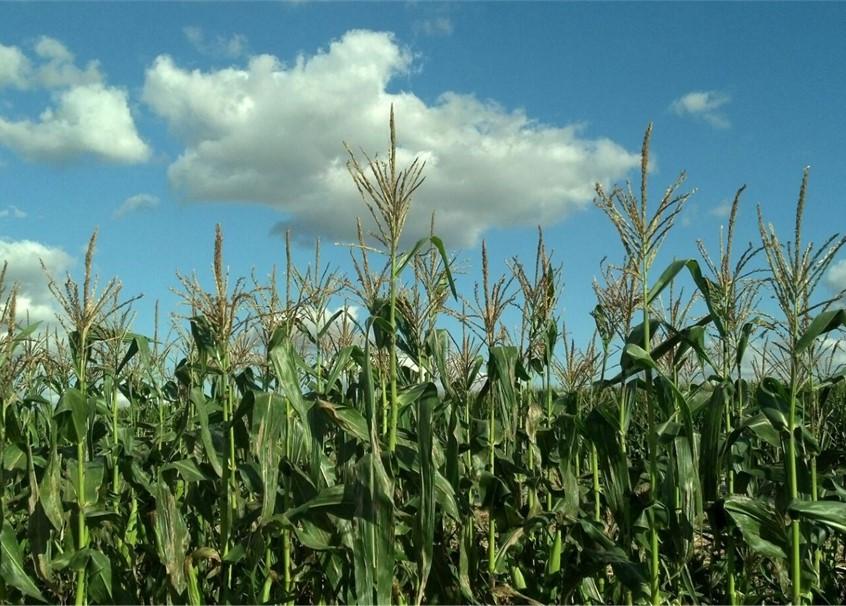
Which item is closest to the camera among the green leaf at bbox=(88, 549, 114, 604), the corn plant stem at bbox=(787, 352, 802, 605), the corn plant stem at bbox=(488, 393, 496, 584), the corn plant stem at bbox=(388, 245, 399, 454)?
the corn plant stem at bbox=(787, 352, 802, 605)

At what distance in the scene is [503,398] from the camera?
5047 mm

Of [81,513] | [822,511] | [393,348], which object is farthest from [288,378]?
[822,511]

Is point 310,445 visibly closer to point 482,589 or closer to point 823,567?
point 482,589

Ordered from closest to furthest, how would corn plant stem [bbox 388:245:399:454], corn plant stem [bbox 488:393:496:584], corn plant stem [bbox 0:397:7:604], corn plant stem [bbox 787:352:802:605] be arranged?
corn plant stem [bbox 787:352:802:605]
corn plant stem [bbox 388:245:399:454]
corn plant stem [bbox 0:397:7:604]
corn plant stem [bbox 488:393:496:584]

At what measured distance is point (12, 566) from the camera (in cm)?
452

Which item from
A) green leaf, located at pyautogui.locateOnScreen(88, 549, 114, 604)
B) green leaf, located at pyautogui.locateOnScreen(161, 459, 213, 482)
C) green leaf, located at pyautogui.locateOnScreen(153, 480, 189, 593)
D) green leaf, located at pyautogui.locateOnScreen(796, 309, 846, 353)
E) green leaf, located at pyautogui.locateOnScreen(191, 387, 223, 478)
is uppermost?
green leaf, located at pyautogui.locateOnScreen(796, 309, 846, 353)

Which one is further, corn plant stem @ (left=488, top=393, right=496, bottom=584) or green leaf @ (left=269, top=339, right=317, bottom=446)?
corn plant stem @ (left=488, top=393, right=496, bottom=584)

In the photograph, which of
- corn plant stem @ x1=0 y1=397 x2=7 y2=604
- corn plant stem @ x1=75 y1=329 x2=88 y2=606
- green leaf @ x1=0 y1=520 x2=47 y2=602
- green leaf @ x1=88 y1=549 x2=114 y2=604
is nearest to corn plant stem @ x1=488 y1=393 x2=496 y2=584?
green leaf @ x1=88 y1=549 x2=114 y2=604

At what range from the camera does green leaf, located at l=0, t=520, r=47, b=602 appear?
4.47m

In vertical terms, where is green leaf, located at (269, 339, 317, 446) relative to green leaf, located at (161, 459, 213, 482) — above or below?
above

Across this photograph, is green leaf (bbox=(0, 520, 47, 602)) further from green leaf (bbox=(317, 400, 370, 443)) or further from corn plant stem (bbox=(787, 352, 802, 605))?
corn plant stem (bbox=(787, 352, 802, 605))

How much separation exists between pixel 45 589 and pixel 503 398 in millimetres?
3661

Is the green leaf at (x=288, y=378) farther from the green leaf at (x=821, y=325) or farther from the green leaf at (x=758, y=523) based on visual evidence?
the green leaf at (x=821, y=325)

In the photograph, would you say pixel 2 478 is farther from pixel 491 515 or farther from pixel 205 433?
pixel 491 515
